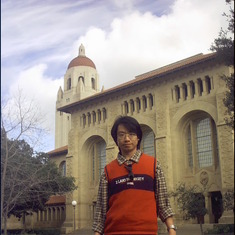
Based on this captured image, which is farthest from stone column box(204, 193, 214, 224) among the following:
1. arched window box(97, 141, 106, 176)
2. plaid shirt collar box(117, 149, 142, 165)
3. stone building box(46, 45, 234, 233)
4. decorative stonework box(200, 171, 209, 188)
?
plaid shirt collar box(117, 149, 142, 165)

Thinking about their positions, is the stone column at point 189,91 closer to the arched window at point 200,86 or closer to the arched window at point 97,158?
the arched window at point 200,86

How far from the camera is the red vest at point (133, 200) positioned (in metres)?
2.82

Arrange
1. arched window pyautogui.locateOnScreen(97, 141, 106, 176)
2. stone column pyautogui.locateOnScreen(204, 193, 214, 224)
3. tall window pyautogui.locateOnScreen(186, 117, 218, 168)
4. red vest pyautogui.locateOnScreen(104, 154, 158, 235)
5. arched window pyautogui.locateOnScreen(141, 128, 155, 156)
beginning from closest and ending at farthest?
red vest pyautogui.locateOnScreen(104, 154, 158, 235), stone column pyautogui.locateOnScreen(204, 193, 214, 224), tall window pyautogui.locateOnScreen(186, 117, 218, 168), arched window pyautogui.locateOnScreen(141, 128, 155, 156), arched window pyautogui.locateOnScreen(97, 141, 106, 176)

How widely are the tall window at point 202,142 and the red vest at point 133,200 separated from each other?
25.6 m

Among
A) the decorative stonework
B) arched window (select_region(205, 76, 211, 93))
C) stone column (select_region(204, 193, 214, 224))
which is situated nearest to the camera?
stone column (select_region(204, 193, 214, 224))

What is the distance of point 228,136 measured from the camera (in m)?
25.1

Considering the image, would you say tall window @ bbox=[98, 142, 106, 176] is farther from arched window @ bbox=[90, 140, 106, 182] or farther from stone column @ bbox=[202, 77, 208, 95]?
stone column @ bbox=[202, 77, 208, 95]

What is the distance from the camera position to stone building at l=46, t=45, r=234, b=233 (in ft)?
87.5

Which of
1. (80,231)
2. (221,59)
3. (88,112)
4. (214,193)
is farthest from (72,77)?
(221,59)

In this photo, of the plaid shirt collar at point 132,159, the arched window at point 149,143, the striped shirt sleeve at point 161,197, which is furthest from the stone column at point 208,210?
the plaid shirt collar at point 132,159

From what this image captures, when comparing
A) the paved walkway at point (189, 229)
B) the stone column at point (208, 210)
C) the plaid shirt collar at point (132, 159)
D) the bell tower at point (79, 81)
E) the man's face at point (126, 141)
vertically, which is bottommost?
the paved walkway at point (189, 229)

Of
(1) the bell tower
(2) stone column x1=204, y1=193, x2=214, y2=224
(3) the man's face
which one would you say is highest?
(1) the bell tower

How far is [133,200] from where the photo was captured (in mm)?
2883

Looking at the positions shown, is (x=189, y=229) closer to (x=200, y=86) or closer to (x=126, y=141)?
(x=200, y=86)
